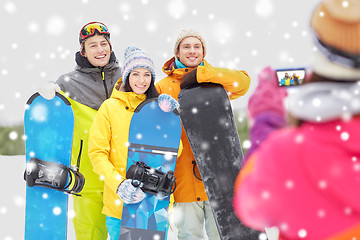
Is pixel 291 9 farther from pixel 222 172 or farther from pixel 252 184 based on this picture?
pixel 252 184

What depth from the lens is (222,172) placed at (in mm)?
2770

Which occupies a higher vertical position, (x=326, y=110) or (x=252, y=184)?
(x=326, y=110)

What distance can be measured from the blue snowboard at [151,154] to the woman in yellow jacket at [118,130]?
54 millimetres

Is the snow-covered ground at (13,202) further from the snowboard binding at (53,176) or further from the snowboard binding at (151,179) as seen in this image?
the snowboard binding at (53,176)

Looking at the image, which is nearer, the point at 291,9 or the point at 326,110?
the point at 326,110

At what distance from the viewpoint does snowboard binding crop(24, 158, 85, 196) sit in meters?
2.72

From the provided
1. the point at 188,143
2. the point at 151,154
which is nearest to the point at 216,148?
the point at 188,143

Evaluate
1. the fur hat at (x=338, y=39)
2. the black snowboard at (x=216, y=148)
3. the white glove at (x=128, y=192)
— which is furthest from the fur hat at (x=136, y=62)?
the fur hat at (x=338, y=39)

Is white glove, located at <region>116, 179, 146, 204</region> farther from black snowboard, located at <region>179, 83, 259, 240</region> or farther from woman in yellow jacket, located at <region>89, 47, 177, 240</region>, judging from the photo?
black snowboard, located at <region>179, 83, 259, 240</region>

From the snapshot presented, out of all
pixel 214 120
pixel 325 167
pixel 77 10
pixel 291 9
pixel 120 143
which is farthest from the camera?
pixel 291 9

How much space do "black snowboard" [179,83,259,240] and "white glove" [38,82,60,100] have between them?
2.90 ft

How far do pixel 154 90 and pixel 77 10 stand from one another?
786cm

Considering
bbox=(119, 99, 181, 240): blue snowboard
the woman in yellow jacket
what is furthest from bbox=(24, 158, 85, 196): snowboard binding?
bbox=(119, 99, 181, 240): blue snowboard

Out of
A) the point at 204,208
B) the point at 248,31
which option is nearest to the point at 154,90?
the point at 204,208
